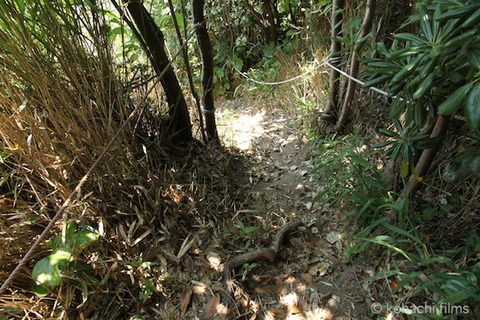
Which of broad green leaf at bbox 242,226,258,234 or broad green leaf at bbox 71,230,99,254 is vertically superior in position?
broad green leaf at bbox 71,230,99,254

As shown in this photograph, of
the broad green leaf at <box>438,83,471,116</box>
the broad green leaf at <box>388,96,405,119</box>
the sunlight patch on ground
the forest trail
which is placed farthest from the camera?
the sunlight patch on ground

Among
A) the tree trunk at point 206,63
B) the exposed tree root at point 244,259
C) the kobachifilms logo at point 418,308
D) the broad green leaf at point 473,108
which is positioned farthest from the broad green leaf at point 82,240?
the broad green leaf at point 473,108

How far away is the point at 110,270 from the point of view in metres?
1.50

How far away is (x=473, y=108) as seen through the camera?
970 mm

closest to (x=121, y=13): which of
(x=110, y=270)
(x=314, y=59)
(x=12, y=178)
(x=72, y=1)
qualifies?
(x=72, y=1)

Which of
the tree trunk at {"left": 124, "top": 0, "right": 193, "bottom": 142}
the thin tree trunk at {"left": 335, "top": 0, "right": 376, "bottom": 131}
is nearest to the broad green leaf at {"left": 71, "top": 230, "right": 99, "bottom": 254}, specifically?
the tree trunk at {"left": 124, "top": 0, "right": 193, "bottom": 142}

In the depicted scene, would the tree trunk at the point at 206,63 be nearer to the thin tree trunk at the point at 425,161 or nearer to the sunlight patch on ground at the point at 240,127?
the sunlight patch on ground at the point at 240,127

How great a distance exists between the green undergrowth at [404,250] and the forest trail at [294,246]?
0.09 metres

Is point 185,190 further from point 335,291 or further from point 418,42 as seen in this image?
point 418,42

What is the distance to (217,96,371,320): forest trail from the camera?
4.97 ft

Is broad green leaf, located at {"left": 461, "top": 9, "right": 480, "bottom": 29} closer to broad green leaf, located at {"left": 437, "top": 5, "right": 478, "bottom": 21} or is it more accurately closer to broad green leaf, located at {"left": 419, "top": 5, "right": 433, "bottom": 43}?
broad green leaf, located at {"left": 437, "top": 5, "right": 478, "bottom": 21}

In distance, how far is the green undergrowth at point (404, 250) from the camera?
3.97 feet

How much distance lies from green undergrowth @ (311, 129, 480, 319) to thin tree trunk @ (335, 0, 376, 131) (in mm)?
427

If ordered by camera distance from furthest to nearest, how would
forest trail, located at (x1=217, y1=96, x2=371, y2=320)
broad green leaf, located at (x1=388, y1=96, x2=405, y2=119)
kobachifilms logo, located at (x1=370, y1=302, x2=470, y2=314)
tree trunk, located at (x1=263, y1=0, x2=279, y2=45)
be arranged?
tree trunk, located at (x1=263, y1=0, x2=279, y2=45), forest trail, located at (x1=217, y1=96, x2=371, y2=320), broad green leaf, located at (x1=388, y1=96, x2=405, y2=119), kobachifilms logo, located at (x1=370, y1=302, x2=470, y2=314)
